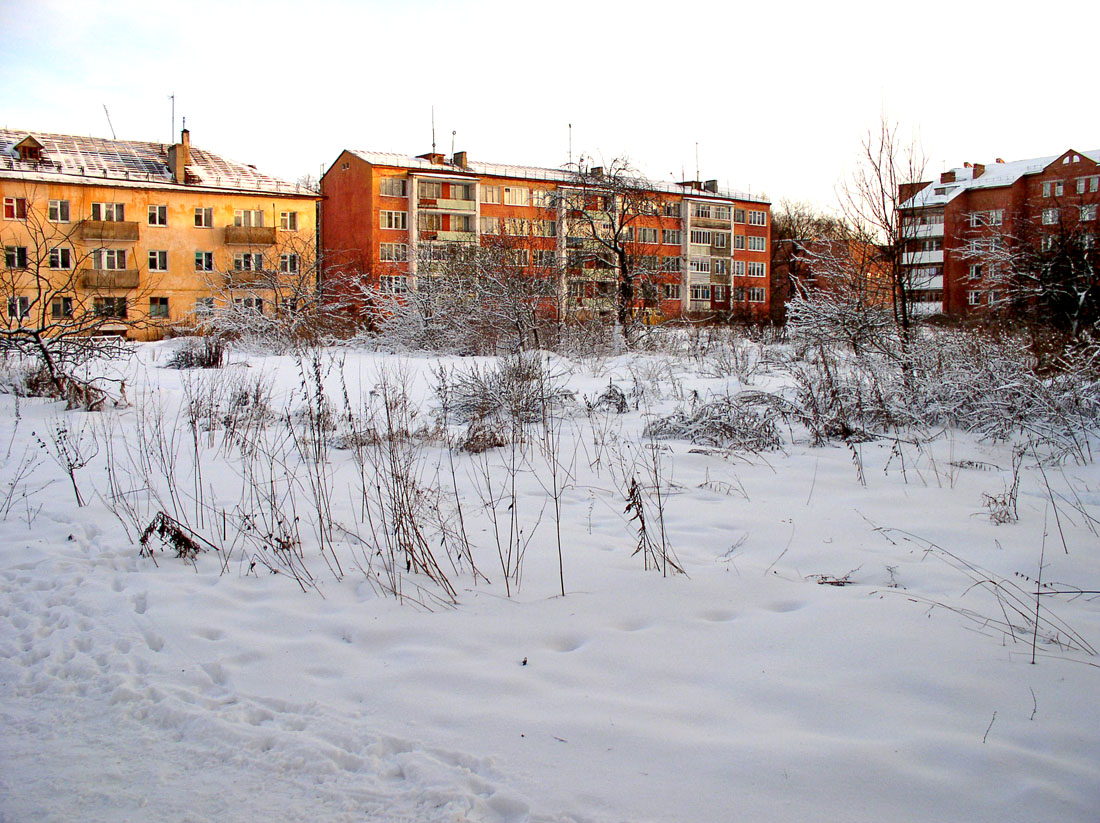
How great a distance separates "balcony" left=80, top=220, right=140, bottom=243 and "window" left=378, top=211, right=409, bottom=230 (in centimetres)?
1446

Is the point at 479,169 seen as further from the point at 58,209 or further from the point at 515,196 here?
the point at 58,209

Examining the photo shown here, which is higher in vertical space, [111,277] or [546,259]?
[111,277]

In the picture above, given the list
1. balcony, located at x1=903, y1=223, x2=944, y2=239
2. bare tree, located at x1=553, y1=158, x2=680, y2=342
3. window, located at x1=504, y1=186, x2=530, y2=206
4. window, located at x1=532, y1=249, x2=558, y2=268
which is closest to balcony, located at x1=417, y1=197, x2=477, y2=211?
window, located at x1=504, y1=186, x2=530, y2=206

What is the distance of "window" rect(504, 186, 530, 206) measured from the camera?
56438 millimetres

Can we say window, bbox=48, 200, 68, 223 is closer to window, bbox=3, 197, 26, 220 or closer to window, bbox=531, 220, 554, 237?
window, bbox=3, 197, 26, 220

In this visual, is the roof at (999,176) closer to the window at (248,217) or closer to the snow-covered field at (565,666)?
the window at (248,217)

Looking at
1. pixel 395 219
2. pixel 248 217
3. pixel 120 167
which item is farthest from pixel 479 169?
pixel 120 167

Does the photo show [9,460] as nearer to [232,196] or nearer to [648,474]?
[648,474]

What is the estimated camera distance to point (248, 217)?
152 ft

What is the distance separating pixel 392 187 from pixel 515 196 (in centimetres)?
912

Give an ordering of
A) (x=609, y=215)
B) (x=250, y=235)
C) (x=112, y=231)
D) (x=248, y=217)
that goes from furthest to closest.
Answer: (x=248, y=217)
(x=250, y=235)
(x=112, y=231)
(x=609, y=215)

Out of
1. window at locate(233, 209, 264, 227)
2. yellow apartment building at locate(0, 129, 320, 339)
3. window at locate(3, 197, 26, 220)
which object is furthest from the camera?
window at locate(233, 209, 264, 227)

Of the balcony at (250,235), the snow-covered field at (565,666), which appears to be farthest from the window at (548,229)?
the snow-covered field at (565,666)

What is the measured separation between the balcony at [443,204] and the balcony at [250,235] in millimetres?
10279
